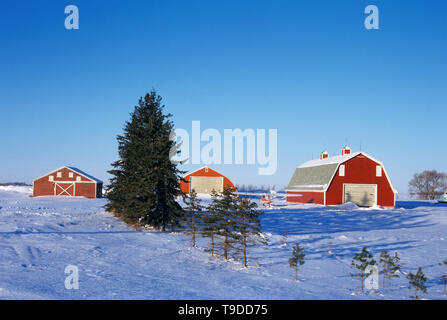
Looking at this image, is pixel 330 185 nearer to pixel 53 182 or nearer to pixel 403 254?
pixel 403 254

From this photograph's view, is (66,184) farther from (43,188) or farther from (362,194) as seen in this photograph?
(362,194)

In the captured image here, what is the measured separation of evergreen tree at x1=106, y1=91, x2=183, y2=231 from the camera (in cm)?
1780

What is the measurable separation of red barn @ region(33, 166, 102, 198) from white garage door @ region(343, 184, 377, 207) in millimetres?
34905

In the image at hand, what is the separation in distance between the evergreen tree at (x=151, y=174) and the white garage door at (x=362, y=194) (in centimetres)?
2479

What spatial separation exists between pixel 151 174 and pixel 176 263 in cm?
658

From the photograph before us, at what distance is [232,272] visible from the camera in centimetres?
1179

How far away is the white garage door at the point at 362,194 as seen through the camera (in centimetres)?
3755

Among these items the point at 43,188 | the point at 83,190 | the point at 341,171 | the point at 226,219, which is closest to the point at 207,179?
the point at 83,190

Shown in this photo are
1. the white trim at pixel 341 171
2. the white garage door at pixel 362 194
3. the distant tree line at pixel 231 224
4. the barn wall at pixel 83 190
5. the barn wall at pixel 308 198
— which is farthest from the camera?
the barn wall at pixel 83 190

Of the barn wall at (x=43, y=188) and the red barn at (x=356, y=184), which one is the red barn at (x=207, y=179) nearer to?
the red barn at (x=356, y=184)

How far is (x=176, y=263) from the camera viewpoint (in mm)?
12328

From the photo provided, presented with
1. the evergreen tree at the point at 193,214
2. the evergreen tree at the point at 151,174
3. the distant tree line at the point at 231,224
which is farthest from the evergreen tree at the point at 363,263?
the evergreen tree at the point at 151,174
